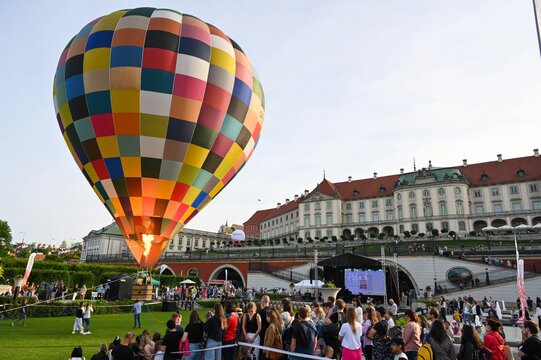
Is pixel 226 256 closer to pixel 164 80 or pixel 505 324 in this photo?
pixel 505 324

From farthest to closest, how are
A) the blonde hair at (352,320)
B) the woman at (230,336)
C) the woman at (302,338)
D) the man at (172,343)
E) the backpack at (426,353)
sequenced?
the woman at (230,336) < the man at (172,343) < the blonde hair at (352,320) < the woman at (302,338) < the backpack at (426,353)

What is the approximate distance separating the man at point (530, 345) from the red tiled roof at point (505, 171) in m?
67.4

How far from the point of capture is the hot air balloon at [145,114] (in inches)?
482

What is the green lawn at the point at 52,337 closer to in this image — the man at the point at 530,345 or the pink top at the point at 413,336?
the pink top at the point at 413,336

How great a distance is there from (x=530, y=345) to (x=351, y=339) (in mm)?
2605

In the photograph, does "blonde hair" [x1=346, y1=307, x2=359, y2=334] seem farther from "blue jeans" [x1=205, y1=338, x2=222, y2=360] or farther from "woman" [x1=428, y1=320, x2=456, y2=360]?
"blue jeans" [x1=205, y1=338, x2=222, y2=360]

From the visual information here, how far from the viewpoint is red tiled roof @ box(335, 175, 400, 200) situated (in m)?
74.1

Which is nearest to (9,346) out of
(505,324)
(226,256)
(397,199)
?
(505,324)

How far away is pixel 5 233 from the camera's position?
64938 millimetres

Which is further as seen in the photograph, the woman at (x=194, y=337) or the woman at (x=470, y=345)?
the woman at (x=194, y=337)

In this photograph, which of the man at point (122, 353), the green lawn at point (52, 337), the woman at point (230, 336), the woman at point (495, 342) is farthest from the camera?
the green lawn at point (52, 337)

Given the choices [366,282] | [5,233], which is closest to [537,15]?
[366,282]

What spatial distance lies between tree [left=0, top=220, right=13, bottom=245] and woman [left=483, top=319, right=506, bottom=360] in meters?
77.5

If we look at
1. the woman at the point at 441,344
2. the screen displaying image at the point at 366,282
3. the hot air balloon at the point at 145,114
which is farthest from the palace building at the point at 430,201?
the woman at the point at 441,344
